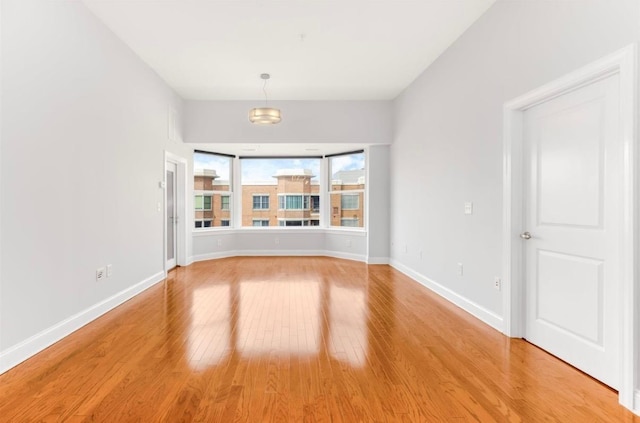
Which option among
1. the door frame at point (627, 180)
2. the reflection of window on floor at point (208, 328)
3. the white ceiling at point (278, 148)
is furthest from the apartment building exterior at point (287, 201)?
the door frame at point (627, 180)

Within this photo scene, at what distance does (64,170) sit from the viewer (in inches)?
118

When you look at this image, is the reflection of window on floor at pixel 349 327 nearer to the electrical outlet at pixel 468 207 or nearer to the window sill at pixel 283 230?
the electrical outlet at pixel 468 207

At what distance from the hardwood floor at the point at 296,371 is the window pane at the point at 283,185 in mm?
4178

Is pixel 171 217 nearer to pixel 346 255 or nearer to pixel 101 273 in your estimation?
pixel 101 273

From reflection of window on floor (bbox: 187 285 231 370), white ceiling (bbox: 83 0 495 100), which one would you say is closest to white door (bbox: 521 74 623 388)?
white ceiling (bbox: 83 0 495 100)

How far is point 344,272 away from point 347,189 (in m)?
2.30

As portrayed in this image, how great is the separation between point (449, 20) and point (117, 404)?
173 inches

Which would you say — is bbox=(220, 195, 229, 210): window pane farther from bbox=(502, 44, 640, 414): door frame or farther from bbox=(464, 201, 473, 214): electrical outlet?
bbox=(502, 44, 640, 414): door frame

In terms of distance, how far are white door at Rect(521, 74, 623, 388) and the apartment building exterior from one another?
→ 4.79m

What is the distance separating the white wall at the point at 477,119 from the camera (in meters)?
2.33

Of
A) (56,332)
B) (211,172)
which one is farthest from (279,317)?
(211,172)

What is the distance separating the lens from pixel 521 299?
294 centimetres

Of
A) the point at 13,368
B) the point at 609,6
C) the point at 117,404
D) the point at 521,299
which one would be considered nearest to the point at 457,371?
the point at 521,299

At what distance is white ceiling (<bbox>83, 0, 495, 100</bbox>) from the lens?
3309mm
